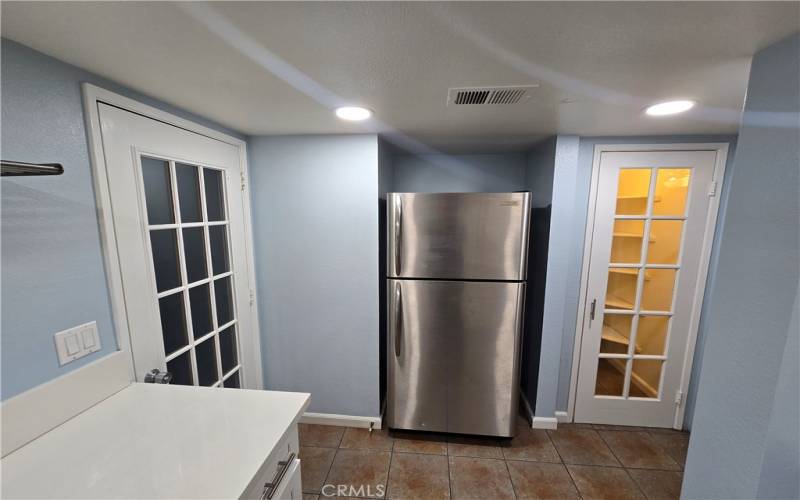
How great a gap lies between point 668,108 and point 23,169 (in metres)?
2.29

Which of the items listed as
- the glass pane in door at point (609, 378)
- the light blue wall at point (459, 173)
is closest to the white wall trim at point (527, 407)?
the glass pane in door at point (609, 378)

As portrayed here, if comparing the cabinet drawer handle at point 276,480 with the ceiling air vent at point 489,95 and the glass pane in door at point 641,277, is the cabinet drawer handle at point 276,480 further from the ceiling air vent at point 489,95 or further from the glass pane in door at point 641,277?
the glass pane in door at point 641,277

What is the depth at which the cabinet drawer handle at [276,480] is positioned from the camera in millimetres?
855

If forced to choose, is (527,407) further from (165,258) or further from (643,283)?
(165,258)

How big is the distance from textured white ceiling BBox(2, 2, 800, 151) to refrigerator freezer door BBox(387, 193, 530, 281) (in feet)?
1.75

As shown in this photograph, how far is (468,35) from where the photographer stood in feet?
2.61

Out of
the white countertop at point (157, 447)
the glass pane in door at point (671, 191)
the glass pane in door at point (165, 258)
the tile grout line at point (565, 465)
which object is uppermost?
the glass pane in door at point (671, 191)

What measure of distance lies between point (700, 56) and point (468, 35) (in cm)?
73

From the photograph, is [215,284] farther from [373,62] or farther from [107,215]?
[373,62]

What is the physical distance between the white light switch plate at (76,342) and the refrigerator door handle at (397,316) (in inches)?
53.3

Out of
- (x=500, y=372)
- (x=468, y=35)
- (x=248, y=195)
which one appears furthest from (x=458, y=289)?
(x=248, y=195)

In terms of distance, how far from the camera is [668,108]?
1.34 metres

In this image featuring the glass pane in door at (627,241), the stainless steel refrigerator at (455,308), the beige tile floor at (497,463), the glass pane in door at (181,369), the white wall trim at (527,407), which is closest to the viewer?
the glass pane in door at (181,369)

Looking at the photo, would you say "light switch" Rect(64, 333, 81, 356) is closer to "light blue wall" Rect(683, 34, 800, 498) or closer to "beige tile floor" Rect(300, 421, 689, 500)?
"beige tile floor" Rect(300, 421, 689, 500)
